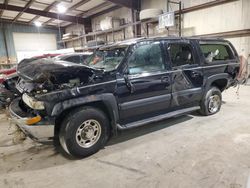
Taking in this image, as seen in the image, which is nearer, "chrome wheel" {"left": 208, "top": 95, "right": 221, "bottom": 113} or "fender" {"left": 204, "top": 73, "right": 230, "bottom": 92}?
"fender" {"left": 204, "top": 73, "right": 230, "bottom": 92}

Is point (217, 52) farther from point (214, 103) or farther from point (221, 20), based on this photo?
point (221, 20)

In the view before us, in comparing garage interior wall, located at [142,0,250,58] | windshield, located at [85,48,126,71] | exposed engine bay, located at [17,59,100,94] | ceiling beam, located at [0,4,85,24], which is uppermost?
ceiling beam, located at [0,4,85,24]

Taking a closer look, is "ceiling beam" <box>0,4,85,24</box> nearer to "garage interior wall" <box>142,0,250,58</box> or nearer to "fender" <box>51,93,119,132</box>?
"garage interior wall" <box>142,0,250,58</box>

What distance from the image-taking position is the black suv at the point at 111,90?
2.35m

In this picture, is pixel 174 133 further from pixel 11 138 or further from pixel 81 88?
pixel 11 138

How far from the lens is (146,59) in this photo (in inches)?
116

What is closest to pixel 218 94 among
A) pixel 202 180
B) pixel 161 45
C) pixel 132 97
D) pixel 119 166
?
pixel 161 45

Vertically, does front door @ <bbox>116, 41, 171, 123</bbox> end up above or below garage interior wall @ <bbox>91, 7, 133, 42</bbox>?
below

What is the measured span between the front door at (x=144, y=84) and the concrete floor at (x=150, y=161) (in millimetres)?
477

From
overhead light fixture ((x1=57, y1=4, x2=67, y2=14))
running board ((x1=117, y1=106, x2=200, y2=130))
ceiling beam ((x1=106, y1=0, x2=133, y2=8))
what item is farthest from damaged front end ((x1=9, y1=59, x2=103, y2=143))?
overhead light fixture ((x1=57, y1=4, x2=67, y2=14))

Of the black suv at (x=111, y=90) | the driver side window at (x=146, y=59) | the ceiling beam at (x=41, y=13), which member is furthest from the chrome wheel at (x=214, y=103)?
the ceiling beam at (x=41, y=13)

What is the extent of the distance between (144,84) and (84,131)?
3.57 feet

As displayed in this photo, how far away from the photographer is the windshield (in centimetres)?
282

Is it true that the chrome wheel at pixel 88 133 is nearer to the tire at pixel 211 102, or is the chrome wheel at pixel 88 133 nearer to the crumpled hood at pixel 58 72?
the crumpled hood at pixel 58 72
